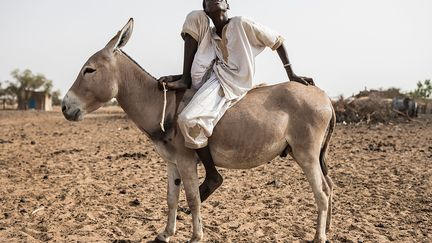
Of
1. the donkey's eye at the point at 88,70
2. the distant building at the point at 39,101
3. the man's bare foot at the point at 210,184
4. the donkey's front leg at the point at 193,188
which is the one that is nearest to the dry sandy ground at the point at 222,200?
the donkey's front leg at the point at 193,188

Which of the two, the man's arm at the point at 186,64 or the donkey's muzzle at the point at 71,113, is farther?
the man's arm at the point at 186,64

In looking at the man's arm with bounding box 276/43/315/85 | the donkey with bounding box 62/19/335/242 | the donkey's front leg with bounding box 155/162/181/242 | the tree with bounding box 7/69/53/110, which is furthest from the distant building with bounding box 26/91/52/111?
the man's arm with bounding box 276/43/315/85

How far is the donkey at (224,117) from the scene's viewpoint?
4418mm

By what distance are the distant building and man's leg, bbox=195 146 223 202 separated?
44.2m

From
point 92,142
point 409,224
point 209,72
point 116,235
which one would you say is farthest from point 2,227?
point 92,142

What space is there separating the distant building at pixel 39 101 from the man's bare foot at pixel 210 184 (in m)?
44.1

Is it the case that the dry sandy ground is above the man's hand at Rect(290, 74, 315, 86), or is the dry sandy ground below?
below

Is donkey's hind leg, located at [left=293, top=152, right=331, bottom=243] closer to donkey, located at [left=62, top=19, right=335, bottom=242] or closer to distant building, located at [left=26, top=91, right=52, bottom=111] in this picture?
donkey, located at [left=62, top=19, right=335, bottom=242]

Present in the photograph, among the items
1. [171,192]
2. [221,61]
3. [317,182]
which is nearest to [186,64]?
[221,61]

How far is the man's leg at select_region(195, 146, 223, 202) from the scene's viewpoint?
4430 mm

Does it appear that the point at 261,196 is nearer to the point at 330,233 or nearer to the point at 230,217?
the point at 230,217

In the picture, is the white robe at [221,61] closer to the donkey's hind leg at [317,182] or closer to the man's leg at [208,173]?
the man's leg at [208,173]

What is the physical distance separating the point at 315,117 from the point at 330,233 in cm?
158

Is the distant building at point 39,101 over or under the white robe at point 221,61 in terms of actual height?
under
